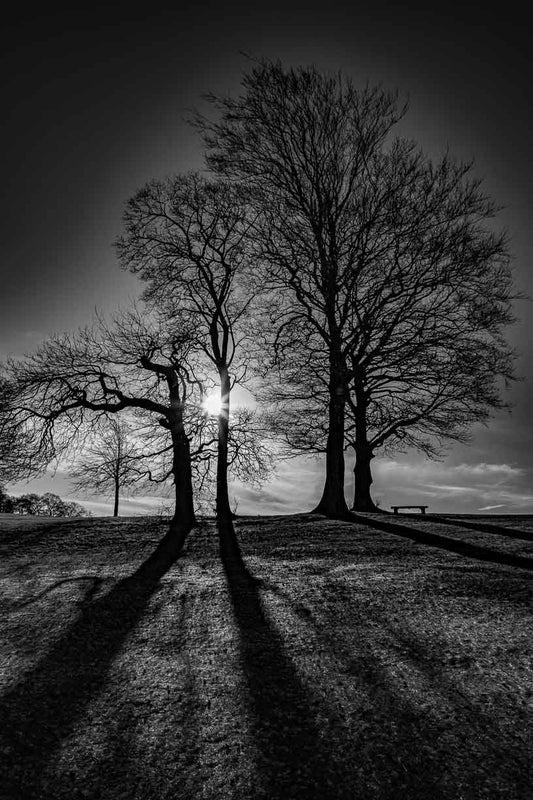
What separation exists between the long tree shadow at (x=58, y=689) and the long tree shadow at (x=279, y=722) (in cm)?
129

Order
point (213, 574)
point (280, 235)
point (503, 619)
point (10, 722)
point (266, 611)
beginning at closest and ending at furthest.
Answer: point (10, 722) < point (503, 619) < point (266, 611) < point (213, 574) < point (280, 235)

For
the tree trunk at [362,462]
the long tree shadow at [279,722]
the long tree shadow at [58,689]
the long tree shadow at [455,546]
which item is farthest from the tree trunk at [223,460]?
the long tree shadow at [279,722]

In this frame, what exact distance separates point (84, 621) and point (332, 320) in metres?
11.6

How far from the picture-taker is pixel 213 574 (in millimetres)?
7668

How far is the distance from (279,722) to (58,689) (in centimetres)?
190

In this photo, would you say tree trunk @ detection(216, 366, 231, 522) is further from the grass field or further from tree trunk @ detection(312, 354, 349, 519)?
the grass field

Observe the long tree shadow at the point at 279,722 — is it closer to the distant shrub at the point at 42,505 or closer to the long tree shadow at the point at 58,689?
the long tree shadow at the point at 58,689

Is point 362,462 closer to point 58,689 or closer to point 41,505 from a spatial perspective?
point 58,689

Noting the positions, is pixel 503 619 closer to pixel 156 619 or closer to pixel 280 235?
pixel 156 619

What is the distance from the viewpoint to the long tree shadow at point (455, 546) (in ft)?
26.4

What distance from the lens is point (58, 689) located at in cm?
404

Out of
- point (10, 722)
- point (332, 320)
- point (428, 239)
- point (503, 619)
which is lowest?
point (10, 722)

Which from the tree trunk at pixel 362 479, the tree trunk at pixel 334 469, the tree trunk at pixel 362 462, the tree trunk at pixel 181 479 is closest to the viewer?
the tree trunk at pixel 181 479

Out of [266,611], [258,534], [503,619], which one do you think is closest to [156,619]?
[266,611]
